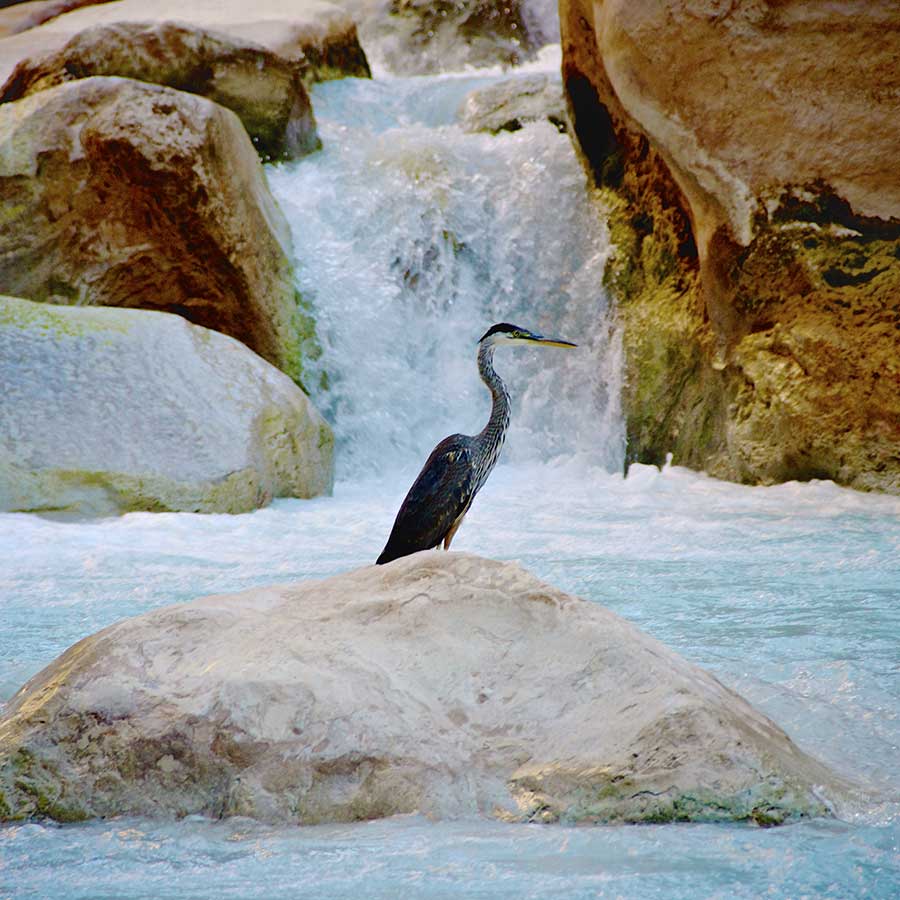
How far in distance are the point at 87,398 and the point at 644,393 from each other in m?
3.99

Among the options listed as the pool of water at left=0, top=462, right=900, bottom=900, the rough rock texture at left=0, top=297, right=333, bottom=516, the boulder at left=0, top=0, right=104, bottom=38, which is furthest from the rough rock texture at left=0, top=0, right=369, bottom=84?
the pool of water at left=0, top=462, right=900, bottom=900

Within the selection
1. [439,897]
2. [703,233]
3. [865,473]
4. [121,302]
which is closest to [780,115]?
[703,233]

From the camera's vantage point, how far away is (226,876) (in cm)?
216

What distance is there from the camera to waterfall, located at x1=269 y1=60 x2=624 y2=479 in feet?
31.0

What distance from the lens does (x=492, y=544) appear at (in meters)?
6.16

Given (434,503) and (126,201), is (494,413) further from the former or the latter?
(126,201)

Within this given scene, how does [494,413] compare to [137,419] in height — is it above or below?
above

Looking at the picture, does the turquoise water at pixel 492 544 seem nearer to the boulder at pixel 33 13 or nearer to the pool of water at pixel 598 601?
the pool of water at pixel 598 601

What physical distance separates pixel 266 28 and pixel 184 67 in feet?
5.02

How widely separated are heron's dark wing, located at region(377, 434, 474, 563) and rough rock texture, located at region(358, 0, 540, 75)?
11.5 m

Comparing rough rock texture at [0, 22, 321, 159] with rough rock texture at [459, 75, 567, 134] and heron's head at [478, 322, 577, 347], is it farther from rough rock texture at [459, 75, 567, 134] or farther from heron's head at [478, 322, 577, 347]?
heron's head at [478, 322, 577, 347]

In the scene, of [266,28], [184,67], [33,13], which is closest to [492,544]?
[184,67]

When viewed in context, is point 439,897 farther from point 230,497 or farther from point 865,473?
point 865,473

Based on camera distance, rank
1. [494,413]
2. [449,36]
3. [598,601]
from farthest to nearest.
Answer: [449,36], [494,413], [598,601]
